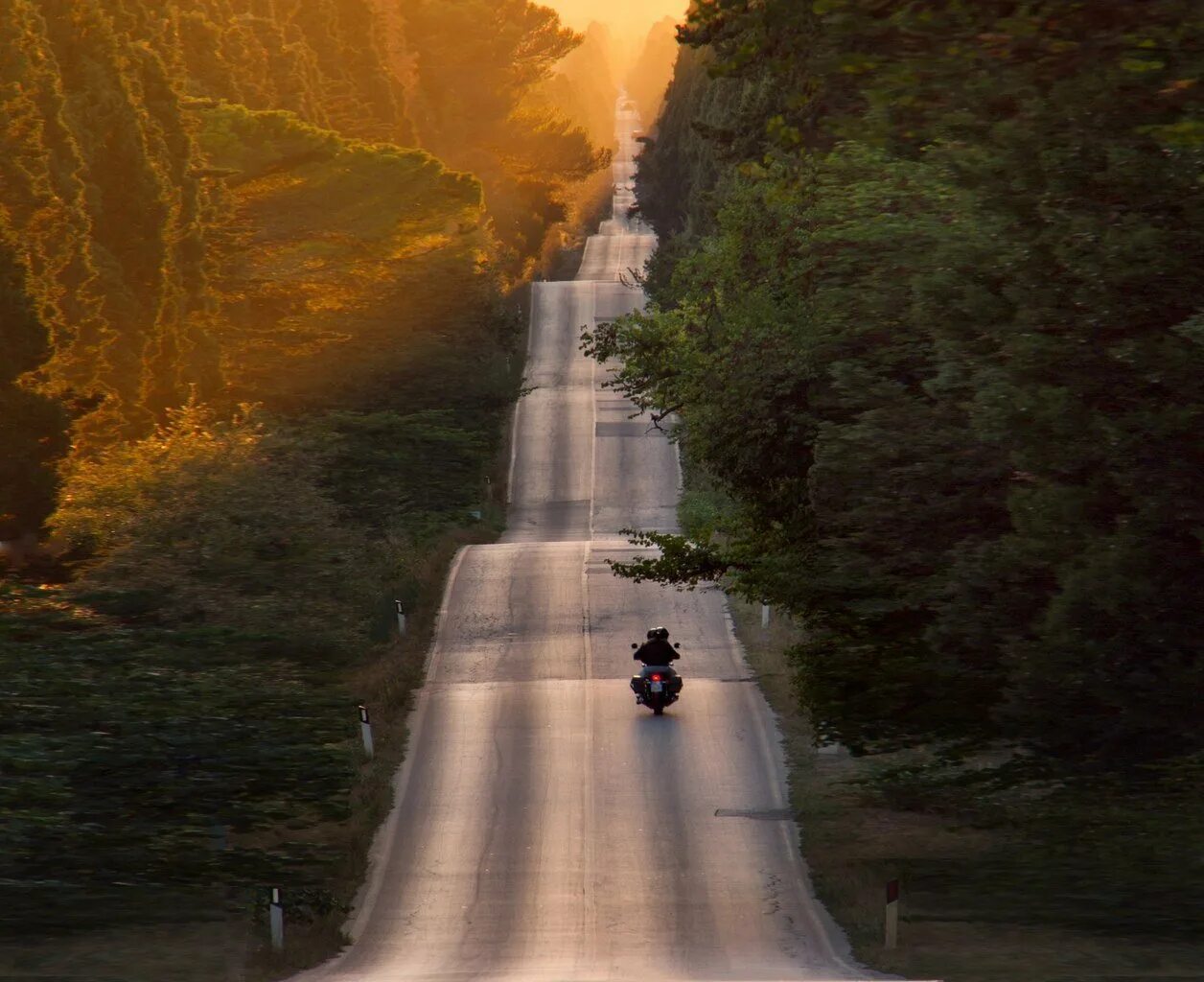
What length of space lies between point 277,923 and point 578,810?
7889 millimetres

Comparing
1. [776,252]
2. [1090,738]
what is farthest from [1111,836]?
[776,252]

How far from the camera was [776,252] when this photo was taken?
96.5 ft

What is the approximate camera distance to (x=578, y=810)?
25734 mm

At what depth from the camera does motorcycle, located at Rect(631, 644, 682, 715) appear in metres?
32.0

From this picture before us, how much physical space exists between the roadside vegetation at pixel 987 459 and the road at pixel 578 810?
1.13m

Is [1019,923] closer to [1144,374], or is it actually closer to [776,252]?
[1144,374]

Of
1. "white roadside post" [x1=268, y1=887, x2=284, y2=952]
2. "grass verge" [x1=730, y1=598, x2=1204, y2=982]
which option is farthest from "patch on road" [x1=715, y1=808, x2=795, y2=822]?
"white roadside post" [x1=268, y1=887, x2=284, y2=952]

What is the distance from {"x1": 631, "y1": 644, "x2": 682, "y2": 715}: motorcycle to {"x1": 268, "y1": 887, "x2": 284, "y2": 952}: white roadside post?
46.4 ft

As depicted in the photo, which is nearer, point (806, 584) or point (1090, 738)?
point (1090, 738)

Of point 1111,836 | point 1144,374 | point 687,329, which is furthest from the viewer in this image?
point 687,329

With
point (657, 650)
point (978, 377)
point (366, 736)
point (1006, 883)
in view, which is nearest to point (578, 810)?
point (366, 736)

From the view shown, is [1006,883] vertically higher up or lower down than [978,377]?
lower down

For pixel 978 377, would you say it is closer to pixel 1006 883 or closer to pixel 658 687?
pixel 1006 883

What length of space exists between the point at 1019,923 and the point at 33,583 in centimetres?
1943
